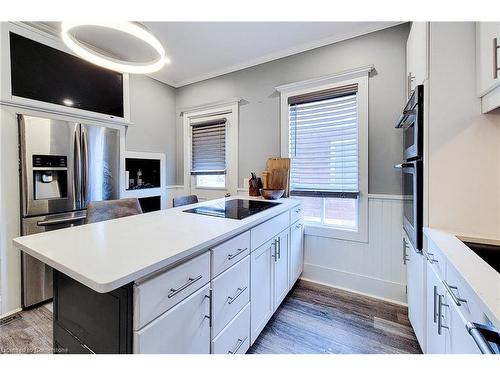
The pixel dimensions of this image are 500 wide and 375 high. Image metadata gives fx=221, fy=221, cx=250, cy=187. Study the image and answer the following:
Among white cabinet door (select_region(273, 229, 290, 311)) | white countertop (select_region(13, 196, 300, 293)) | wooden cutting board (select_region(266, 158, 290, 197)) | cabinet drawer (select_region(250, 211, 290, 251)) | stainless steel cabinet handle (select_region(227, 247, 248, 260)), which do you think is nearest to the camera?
white countertop (select_region(13, 196, 300, 293))

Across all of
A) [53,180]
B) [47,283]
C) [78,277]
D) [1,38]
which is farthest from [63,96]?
[78,277]

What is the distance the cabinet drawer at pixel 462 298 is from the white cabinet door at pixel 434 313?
120 millimetres

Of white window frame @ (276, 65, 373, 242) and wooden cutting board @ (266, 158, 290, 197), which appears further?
wooden cutting board @ (266, 158, 290, 197)

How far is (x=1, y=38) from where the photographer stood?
1734 mm

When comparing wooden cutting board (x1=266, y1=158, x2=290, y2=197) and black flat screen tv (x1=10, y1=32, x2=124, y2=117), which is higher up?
black flat screen tv (x1=10, y1=32, x2=124, y2=117)

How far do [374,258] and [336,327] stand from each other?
2.63ft

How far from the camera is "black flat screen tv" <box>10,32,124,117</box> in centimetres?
186

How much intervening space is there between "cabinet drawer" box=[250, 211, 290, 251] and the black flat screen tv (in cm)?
223

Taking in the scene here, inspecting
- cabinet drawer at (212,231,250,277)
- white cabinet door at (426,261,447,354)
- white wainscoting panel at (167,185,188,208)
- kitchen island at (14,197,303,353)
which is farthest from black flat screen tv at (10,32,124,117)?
white cabinet door at (426,261,447,354)

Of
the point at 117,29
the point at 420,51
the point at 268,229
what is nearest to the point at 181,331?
the point at 268,229

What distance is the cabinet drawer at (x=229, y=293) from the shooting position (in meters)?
1.07

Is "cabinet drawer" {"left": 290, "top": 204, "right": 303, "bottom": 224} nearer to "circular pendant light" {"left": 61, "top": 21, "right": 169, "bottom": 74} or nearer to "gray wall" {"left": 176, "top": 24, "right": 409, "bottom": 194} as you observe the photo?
"gray wall" {"left": 176, "top": 24, "right": 409, "bottom": 194}
